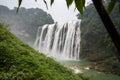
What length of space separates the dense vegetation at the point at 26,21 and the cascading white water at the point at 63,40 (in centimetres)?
1284

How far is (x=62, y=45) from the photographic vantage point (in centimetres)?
3969

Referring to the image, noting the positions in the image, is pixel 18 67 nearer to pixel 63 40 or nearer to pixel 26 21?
pixel 63 40

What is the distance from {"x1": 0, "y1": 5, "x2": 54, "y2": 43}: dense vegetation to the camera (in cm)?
5750

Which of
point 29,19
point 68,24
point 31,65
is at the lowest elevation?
point 31,65

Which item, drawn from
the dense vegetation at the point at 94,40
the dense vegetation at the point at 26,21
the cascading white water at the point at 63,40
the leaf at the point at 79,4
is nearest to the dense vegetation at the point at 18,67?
the leaf at the point at 79,4

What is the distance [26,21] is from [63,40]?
1050 inches

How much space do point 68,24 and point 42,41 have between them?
7896 millimetres

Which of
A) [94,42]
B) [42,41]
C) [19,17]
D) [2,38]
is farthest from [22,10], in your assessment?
[2,38]

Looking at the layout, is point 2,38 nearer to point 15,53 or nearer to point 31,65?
point 15,53

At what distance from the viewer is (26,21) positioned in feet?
209

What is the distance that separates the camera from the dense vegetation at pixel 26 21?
57.5m

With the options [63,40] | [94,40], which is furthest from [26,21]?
[94,40]

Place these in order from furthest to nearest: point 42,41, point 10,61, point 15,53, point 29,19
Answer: point 29,19
point 42,41
point 15,53
point 10,61

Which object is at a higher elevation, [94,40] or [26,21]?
[26,21]
